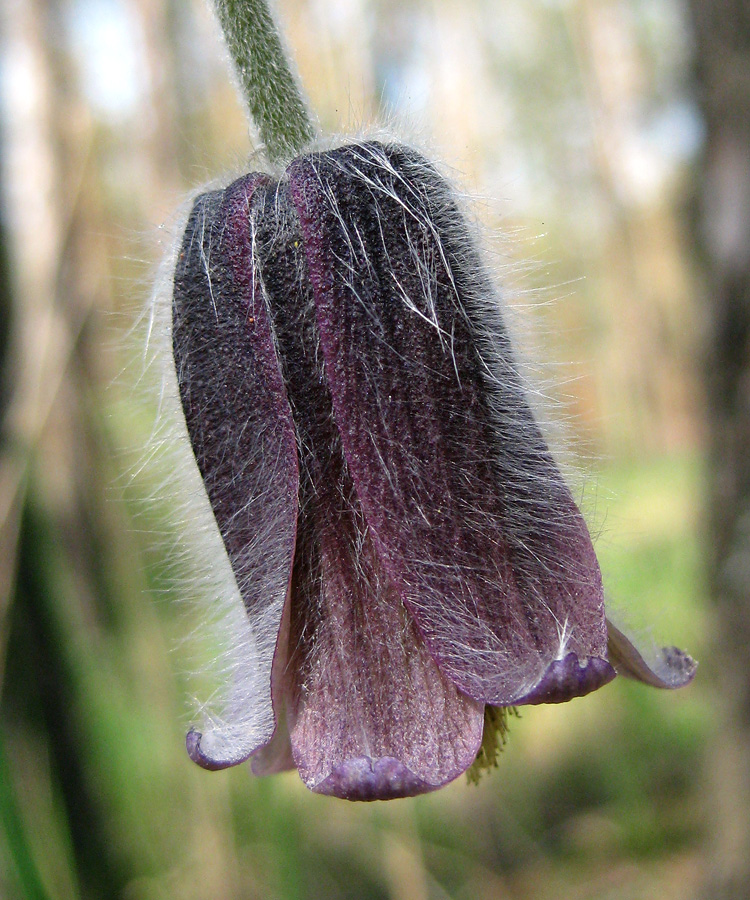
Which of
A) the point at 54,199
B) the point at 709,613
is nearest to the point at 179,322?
the point at 54,199

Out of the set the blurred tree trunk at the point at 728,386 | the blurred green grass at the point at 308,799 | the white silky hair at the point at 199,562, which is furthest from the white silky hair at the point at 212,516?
the blurred tree trunk at the point at 728,386

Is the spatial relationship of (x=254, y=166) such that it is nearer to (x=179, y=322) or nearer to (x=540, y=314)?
(x=179, y=322)

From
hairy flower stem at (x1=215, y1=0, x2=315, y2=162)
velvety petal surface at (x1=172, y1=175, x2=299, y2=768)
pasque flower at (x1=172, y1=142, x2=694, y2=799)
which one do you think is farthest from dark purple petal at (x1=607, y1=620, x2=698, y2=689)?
hairy flower stem at (x1=215, y1=0, x2=315, y2=162)

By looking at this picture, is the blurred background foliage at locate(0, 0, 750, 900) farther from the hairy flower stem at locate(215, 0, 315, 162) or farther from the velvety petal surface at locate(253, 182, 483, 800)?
the velvety petal surface at locate(253, 182, 483, 800)

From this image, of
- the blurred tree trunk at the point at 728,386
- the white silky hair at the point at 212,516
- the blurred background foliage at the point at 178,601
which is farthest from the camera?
the blurred tree trunk at the point at 728,386

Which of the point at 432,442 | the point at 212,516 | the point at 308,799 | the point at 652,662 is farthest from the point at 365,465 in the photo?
the point at 308,799

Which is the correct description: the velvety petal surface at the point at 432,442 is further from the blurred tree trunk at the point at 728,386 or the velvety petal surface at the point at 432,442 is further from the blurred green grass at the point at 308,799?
the blurred tree trunk at the point at 728,386
